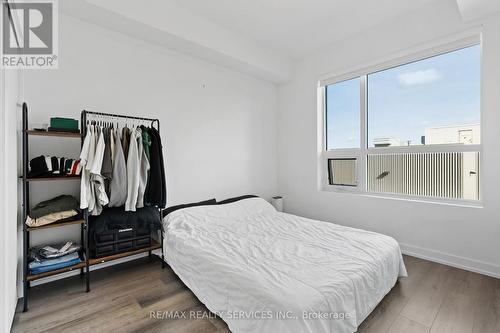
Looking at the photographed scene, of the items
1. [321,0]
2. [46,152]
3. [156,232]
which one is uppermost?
[321,0]

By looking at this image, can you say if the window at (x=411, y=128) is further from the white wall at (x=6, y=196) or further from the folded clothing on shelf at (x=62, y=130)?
the white wall at (x=6, y=196)

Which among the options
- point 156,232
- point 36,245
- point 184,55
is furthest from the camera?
point 184,55

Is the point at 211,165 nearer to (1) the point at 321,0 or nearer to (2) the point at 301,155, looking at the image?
(2) the point at 301,155

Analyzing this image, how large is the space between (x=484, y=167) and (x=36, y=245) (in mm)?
4517

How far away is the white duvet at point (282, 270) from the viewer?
4.29 ft

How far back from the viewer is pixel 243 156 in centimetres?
384

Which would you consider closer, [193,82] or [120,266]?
[120,266]

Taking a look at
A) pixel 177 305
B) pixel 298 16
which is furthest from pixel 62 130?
pixel 298 16

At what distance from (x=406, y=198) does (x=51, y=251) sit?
3897mm

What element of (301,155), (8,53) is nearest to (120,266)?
(8,53)

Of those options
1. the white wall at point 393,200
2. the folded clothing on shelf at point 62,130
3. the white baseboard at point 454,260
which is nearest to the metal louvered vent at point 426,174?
the white wall at point 393,200

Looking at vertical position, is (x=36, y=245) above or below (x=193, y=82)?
below

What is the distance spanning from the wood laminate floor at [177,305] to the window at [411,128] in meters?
1.04

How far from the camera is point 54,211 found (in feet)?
6.58
